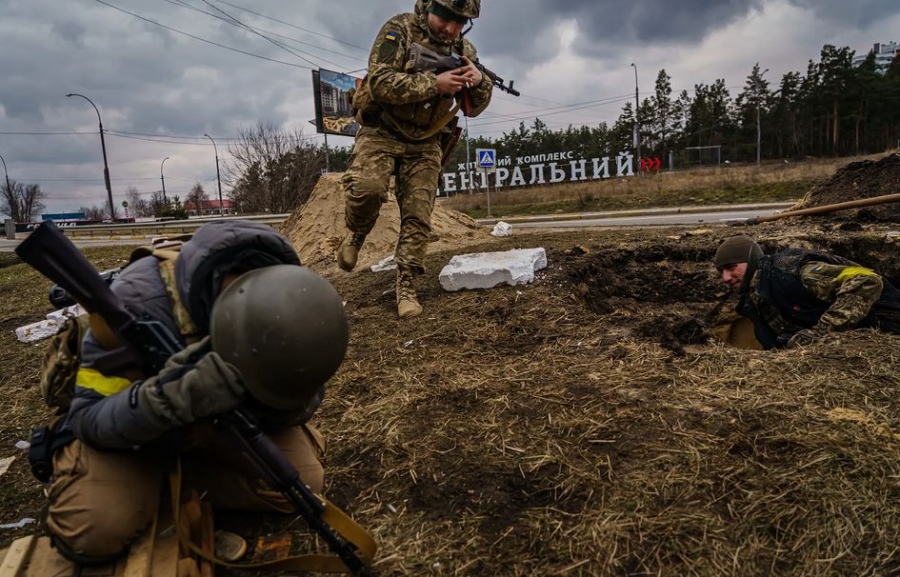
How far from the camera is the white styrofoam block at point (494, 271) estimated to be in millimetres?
4602

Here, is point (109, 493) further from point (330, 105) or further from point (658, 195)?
point (330, 105)

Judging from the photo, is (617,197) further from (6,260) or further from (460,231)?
(6,260)

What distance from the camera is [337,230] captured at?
8.11 meters

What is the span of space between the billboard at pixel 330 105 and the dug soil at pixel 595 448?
2586 centimetres

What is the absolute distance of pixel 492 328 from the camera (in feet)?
12.7

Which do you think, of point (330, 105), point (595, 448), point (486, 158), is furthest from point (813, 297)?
point (330, 105)

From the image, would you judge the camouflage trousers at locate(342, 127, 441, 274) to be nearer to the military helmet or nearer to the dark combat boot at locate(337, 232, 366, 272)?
the dark combat boot at locate(337, 232, 366, 272)

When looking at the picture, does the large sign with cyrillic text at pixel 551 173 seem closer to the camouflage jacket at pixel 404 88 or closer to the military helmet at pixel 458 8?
the camouflage jacket at pixel 404 88

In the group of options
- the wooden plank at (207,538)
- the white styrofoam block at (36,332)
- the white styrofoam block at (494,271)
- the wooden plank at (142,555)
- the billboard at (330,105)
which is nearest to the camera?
the wooden plank at (142,555)

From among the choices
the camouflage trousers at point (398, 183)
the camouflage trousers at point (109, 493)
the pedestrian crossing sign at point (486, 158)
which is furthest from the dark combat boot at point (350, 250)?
the pedestrian crossing sign at point (486, 158)

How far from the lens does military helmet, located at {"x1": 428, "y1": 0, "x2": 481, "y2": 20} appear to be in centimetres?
402

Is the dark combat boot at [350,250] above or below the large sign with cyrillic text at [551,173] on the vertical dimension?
below

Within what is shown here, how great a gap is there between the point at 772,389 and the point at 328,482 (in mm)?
1931

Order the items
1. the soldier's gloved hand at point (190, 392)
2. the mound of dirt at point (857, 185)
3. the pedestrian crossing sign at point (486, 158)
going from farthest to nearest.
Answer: the pedestrian crossing sign at point (486, 158)
the mound of dirt at point (857, 185)
the soldier's gloved hand at point (190, 392)
